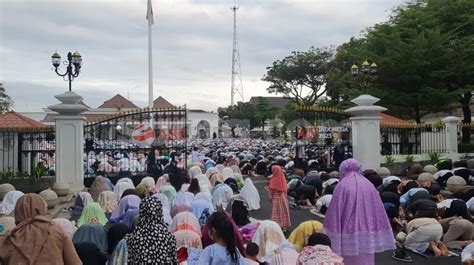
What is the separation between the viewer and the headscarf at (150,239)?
420cm

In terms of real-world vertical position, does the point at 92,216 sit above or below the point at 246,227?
above

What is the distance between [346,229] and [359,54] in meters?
21.5

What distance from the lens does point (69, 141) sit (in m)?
14.7

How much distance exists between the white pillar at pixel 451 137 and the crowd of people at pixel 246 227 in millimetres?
6163

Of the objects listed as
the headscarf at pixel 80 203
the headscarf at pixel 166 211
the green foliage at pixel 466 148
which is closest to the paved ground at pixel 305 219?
the headscarf at pixel 166 211

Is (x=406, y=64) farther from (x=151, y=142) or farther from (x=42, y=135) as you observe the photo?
(x=42, y=135)

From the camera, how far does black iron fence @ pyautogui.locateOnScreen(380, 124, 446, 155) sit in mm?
18938

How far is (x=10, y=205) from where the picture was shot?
35.8 feet

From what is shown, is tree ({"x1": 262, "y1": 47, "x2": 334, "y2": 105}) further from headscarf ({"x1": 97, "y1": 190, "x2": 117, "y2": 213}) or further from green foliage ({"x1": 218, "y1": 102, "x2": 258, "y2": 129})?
headscarf ({"x1": 97, "y1": 190, "x2": 117, "y2": 213})

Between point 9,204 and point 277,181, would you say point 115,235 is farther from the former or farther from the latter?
point 9,204

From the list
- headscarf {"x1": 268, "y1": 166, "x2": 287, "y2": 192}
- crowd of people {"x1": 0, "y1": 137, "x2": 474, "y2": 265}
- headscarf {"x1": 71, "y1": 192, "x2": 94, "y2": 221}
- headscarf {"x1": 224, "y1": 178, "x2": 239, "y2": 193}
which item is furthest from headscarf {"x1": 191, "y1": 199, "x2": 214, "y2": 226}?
headscarf {"x1": 224, "y1": 178, "x2": 239, "y2": 193}

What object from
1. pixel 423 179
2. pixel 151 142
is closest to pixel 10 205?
pixel 151 142

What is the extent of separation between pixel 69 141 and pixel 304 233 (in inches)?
398

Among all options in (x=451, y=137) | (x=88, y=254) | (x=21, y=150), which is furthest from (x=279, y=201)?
(x=451, y=137)
